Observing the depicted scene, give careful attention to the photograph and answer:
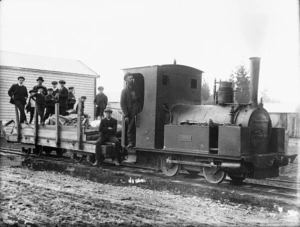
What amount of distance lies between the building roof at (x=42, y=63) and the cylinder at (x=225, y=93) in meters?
14.8

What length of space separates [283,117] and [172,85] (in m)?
23.1

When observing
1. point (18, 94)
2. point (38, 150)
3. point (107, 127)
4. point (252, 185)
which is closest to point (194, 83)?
point (107, 127)

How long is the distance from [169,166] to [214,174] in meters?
1.22

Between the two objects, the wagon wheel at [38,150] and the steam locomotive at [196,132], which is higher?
the steam locomotive at [196,132]

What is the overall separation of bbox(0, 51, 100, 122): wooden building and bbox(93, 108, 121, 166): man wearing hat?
11275 mm

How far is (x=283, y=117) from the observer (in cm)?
3008

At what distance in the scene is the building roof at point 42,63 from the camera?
20.8 m

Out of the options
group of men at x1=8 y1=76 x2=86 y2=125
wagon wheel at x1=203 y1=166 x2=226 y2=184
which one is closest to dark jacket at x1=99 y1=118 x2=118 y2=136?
group of men at x1=8 y1=76 x2=86 y2=125

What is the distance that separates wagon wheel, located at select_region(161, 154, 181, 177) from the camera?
28.5 ft

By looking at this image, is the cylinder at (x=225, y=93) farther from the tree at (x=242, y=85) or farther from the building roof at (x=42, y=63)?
the tree at (x=242, y=85)

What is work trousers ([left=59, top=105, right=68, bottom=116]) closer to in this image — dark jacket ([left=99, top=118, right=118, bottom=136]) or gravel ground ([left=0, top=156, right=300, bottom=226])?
dark jacket ([left=99, top=118, right=118, bottom=136])

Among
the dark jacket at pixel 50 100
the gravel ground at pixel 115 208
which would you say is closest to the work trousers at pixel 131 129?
the gravel ground at pixel 115 208

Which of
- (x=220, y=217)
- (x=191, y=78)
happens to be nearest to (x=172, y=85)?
(x=191, y=78)

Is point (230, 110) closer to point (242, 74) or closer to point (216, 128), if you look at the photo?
point (216, 128)
